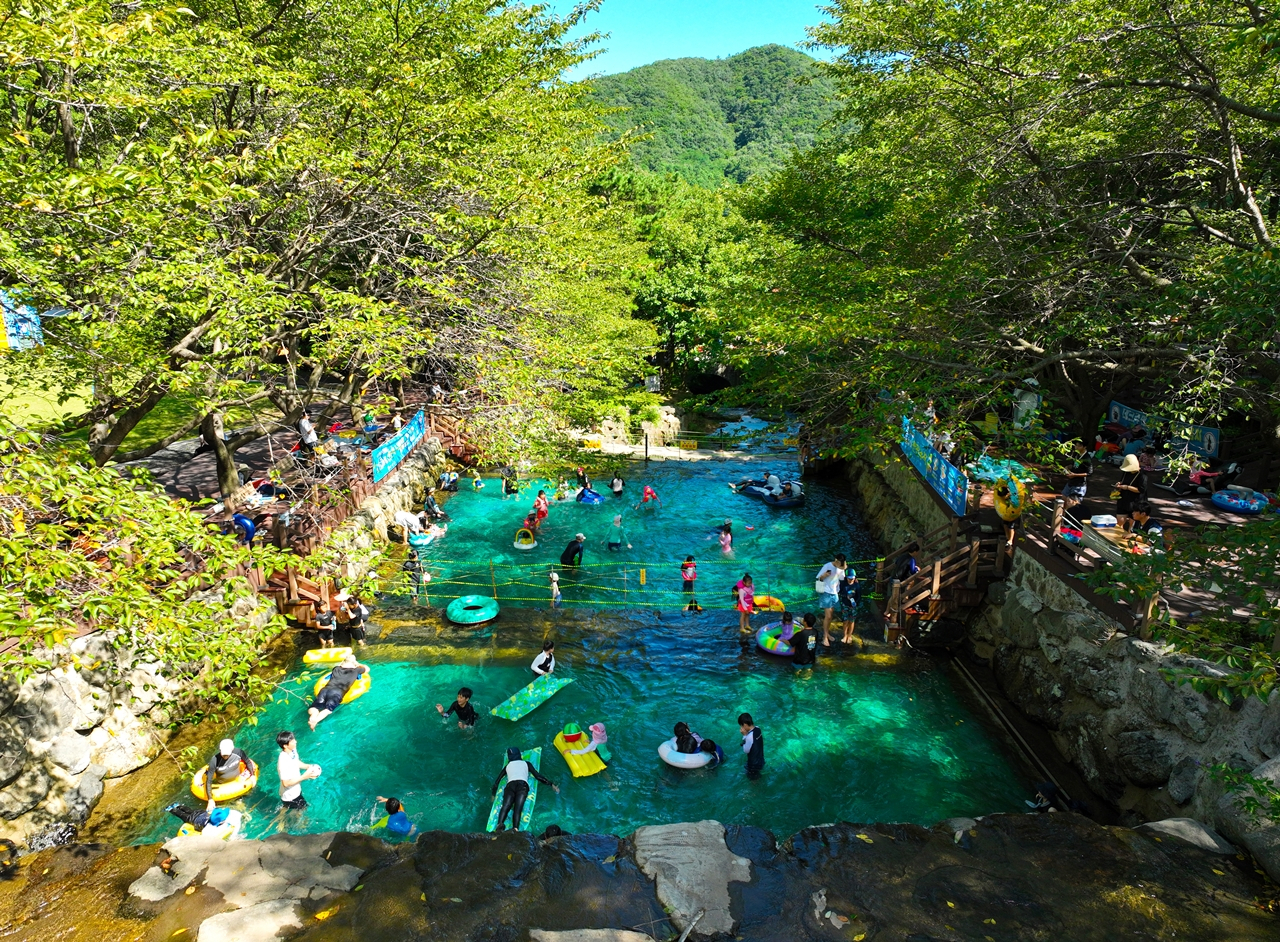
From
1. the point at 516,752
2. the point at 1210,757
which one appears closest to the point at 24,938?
the point at 516,752

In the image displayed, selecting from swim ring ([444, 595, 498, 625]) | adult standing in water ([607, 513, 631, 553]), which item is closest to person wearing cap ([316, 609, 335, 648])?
swim ring ([444, 595, 498, 625])

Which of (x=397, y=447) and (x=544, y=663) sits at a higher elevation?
(x=397, y=447)

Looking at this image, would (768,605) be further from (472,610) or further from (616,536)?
(472,610)

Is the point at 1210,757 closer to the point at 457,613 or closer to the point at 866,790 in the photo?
the point at 866,790

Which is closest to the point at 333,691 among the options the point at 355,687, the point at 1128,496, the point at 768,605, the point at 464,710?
the point at 355,687

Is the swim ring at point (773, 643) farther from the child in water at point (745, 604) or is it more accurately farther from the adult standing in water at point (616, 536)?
the adult standing in water at point (616, 536)

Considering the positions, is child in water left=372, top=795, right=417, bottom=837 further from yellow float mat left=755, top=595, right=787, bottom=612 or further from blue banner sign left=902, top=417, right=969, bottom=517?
blue banner sign left=902, top=417, right=969, bottom=517
